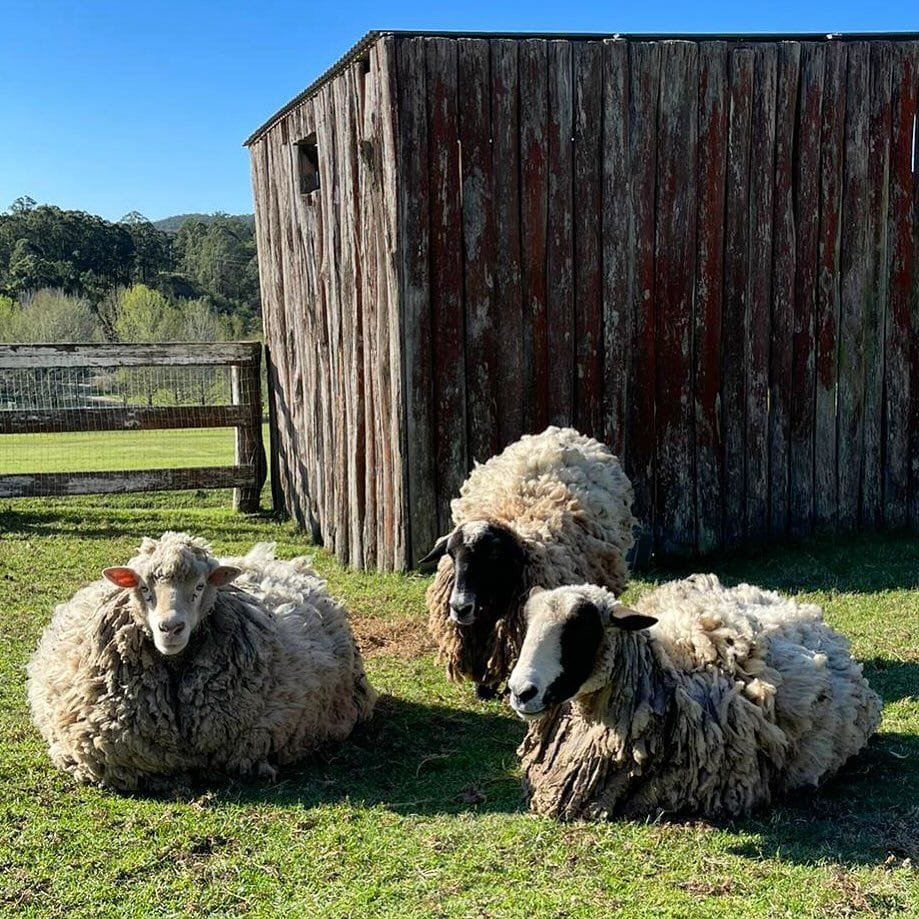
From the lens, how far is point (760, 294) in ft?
32.1

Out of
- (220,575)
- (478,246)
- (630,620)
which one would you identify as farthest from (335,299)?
(630,620)

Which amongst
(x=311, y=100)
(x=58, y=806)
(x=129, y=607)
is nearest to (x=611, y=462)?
(x=129, y=607)

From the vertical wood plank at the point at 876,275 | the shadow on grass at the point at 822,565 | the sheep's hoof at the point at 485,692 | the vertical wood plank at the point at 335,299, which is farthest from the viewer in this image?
the vertical wood plank at the point at 335,299

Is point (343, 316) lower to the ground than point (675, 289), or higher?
lower

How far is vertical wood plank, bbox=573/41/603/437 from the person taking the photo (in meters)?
9.23

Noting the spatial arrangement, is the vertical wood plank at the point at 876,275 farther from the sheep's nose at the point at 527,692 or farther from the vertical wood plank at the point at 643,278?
the sheep's nose at the point at 527,692

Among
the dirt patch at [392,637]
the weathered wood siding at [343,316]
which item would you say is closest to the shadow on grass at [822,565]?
the dirt patch at [392,637]

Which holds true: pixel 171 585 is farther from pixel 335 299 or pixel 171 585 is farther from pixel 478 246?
pixel 335 299

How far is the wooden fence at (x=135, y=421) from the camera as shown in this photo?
12391mm

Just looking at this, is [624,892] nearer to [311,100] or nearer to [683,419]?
[683,419]

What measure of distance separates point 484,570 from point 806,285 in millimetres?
5364

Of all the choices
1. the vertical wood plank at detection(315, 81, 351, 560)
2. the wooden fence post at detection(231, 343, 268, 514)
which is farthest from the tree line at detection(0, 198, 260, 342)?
the vertical wood plank at detection(315, 81, 351, 560)

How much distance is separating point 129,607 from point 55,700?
0.64 m

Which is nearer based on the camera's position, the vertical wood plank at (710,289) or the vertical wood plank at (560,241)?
the vertical wood plank at (560,241)
